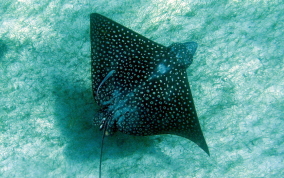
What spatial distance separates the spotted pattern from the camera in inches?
104

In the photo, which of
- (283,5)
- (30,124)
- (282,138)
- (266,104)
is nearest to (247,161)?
(282,138)

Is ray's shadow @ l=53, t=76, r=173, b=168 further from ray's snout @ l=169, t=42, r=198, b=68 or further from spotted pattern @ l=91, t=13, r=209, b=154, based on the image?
ray's snout @ l=169, t=42, r=198, b=68

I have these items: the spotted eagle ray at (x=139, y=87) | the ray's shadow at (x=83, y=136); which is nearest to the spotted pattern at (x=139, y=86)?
the spotted eagle ray at (x=139, y=87)

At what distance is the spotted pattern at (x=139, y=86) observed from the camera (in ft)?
8.67

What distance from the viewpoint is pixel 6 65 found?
3.48 m

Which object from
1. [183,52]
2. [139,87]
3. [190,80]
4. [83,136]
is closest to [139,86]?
[139,87]

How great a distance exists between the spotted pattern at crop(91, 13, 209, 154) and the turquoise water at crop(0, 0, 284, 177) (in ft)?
2.40

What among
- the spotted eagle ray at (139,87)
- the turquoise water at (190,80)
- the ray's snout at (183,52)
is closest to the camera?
the spotted eagle ray at (139,87)

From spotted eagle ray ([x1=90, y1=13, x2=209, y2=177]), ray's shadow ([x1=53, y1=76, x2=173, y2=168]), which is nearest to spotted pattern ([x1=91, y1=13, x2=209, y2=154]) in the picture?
spotted eagle ray ([x1=90, y1=13, x2=209, y2=177])

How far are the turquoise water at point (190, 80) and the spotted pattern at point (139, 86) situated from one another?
732 millimetres

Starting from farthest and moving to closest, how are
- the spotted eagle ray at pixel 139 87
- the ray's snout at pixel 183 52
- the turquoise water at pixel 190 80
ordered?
the turquoise water at pixel 190 80
the ray's snout at pixel 183 52
the spotted eagle ray at pixel 139 87

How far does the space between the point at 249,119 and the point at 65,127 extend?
2.85 metres

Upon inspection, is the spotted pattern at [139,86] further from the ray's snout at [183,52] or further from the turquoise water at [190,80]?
the turquoise water at [190,80]

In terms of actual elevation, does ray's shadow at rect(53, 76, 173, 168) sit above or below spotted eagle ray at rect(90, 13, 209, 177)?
below
